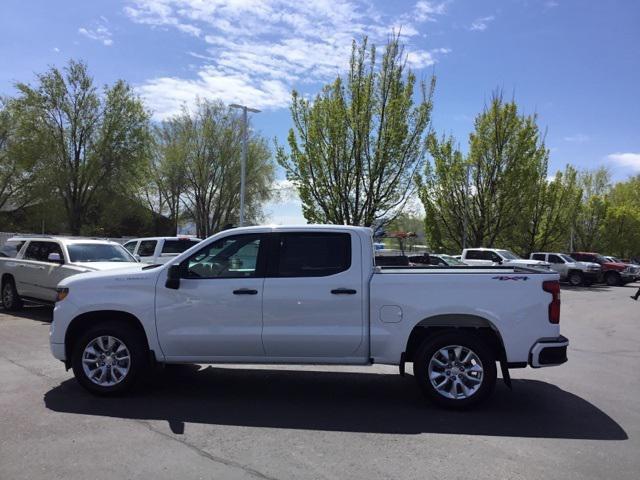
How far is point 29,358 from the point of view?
7.98 m

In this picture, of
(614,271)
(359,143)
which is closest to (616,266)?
(614,271)

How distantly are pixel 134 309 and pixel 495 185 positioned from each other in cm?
3402

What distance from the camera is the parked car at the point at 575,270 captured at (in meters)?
31.6

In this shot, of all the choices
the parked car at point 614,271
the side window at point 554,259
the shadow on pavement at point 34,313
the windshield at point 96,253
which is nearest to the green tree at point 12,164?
the shadow on pavement at point 34,313

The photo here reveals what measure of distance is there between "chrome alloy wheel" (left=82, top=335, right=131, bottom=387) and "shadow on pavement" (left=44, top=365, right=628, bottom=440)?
0.22 metres

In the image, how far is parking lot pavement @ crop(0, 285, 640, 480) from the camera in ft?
14.1

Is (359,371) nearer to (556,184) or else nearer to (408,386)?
(408,386)

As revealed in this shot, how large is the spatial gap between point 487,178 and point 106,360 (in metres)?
34.1

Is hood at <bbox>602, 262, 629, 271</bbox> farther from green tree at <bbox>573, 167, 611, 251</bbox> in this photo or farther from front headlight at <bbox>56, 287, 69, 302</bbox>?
front headlight at <bbox>56, 287, 69, 302</bbox>

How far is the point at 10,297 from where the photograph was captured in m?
13.1

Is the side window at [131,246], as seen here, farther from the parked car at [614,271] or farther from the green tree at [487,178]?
the parked car at [614,271]

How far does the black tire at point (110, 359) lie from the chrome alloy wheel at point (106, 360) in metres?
0.01

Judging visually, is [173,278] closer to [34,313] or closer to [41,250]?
[41,250]

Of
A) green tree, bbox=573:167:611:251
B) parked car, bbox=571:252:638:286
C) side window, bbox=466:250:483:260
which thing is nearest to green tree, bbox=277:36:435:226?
side window, bbox=466:250:483:260
